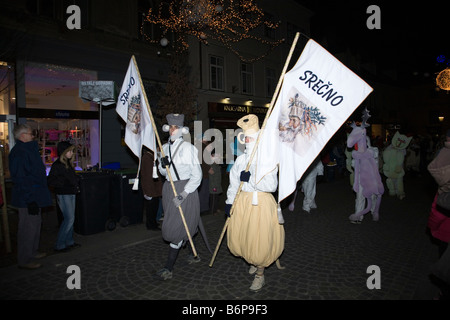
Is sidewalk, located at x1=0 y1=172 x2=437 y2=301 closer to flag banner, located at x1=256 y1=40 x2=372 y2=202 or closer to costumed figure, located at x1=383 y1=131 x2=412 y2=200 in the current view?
flag banner, located at x1=256 y1=40 x2=372 y2=202

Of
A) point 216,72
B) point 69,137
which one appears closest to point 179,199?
point 69,137

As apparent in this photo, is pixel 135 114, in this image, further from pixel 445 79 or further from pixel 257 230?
pixel 445 79

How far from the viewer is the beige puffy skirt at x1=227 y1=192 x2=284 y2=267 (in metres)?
3.64

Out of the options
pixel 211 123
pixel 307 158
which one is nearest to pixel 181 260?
pixel 307 158

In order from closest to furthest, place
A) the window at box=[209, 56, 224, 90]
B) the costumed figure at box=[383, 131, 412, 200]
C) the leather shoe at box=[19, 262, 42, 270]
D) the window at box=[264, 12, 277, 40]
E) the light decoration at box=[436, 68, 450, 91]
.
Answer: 1. the leather shoe at box=[19, 262, 42, 270]
2. the light decoration at box=[436, 68, 450, 91]
3. the costumed figure at box=[383, 131, 412, 200]
4. the window at box=[209, 56, 224, 90]
5. the window at box=[264, 12, 277, 40]

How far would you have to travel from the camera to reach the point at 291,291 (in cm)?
370

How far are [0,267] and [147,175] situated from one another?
267 centimetres

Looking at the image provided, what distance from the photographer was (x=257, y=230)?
366 centimetres

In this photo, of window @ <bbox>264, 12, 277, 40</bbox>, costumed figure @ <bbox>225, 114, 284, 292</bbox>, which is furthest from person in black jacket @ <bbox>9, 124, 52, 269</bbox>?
window @ <bbox>264, 12, 277, 40</bbox>

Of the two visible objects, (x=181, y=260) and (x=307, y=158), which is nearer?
(x=307, y=158)

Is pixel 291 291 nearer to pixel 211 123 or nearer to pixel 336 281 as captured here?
pixel 336 281

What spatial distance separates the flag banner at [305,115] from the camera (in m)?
3.30

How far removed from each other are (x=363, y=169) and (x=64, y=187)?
5.91m

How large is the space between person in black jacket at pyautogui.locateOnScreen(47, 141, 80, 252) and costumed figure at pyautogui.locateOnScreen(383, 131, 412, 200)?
8642 mm
